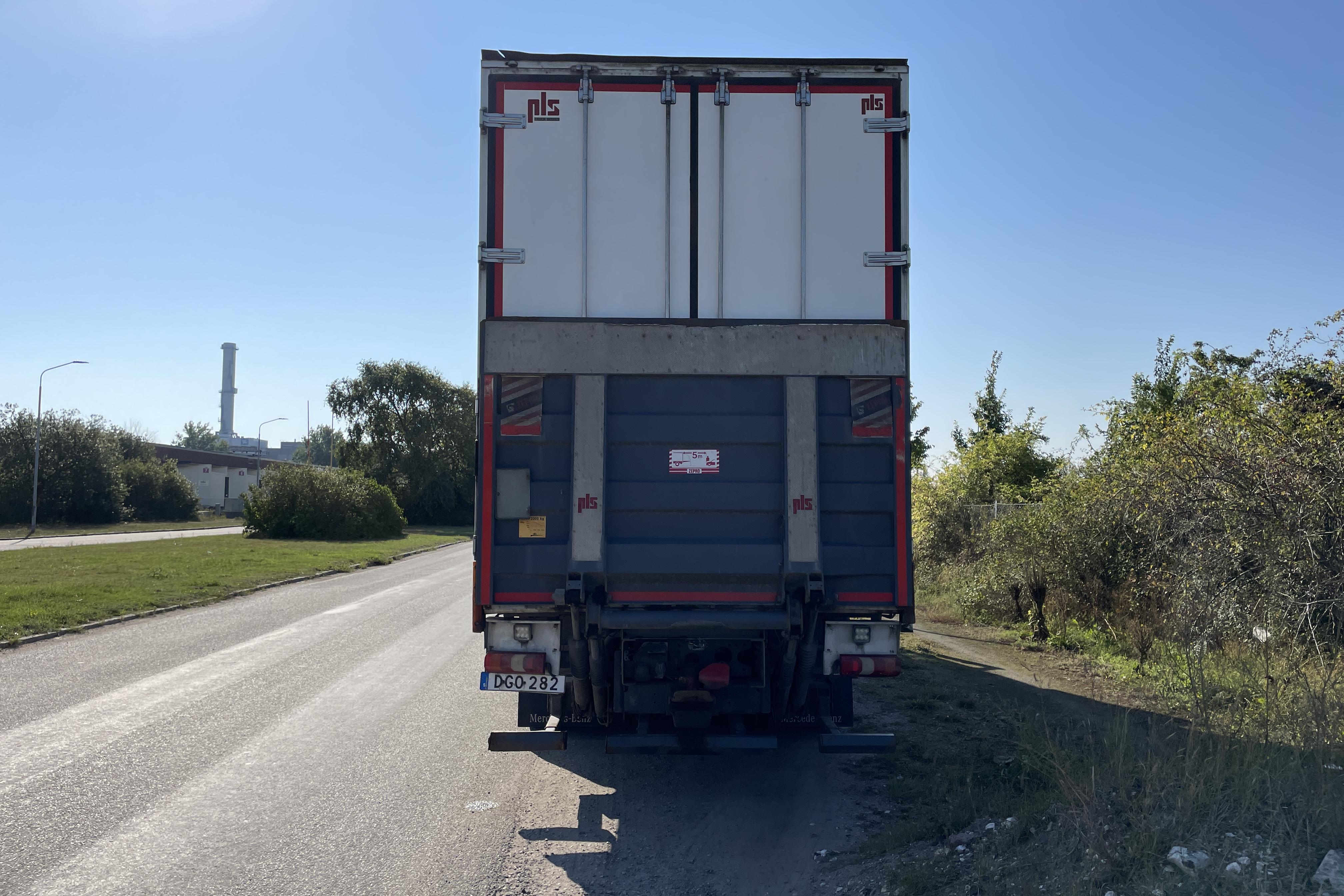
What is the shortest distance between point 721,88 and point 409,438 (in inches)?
2371

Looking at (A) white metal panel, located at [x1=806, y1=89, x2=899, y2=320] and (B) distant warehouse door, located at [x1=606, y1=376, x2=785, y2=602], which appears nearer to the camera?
(B) distant warehouse door, located at [x1=606, y1=376, x2=785, y2=602]

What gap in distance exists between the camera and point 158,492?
59.4 meters

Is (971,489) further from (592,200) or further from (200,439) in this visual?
(200,439)

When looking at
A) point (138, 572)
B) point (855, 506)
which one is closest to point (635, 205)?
point (855, 506)

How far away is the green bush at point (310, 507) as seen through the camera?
43.7 meters

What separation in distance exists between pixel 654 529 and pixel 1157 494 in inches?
193

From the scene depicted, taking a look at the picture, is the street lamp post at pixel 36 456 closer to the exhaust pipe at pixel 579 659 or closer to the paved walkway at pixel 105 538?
the paved walkway at pixel 105 538

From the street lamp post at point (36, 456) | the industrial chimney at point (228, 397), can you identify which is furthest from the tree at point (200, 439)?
the street lamp post at point (36, 456)

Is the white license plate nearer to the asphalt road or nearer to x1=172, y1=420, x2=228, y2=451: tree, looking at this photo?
the asphalt road

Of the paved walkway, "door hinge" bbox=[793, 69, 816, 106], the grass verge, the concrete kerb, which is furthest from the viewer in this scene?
the paved walkway

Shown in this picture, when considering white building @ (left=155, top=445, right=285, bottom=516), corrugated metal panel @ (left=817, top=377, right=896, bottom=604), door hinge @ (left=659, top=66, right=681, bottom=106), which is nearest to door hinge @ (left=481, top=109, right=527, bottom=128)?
door hinge @ (left=659, top=66, right=681, bottom=106)

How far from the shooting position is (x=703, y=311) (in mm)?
5523

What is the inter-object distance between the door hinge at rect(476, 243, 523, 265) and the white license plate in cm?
245

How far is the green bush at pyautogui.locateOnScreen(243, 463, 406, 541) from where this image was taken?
4369cm
